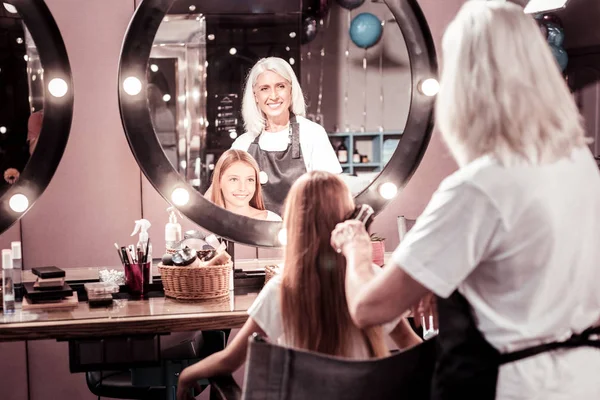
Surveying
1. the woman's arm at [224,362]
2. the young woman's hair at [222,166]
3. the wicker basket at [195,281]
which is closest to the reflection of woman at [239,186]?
the young woman's hair at [222,166]

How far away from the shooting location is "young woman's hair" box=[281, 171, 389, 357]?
1411 millimetres

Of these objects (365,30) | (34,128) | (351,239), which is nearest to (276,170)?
(365,30)

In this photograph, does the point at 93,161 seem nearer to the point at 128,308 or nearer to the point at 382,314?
the point at 128,308

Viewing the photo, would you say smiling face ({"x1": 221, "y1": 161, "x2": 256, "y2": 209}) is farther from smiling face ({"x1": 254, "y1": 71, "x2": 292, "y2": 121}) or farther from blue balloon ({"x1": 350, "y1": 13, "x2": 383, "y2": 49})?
blue balloon ({"x1": 350, "y1": 13, "x2": 383, "y2": 49})

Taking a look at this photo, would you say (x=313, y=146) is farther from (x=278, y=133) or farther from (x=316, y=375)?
(x=316, y=375)

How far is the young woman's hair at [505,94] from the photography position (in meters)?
1.16

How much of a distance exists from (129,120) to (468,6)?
1.14 m

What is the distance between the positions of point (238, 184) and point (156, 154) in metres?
0.26

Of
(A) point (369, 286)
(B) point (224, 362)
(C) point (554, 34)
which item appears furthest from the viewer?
(C) point (554, 34)

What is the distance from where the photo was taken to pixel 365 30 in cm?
240

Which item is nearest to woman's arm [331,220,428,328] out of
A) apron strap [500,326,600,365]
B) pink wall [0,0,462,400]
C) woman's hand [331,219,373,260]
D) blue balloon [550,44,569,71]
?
woman's hand [331,219,373,260]

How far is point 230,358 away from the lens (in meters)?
1.53

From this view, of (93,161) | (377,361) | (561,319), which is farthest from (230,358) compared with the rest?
(93,161)

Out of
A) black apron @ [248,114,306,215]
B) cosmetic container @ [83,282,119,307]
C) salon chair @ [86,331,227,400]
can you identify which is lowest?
salon chair @ [86,331,227,400]
